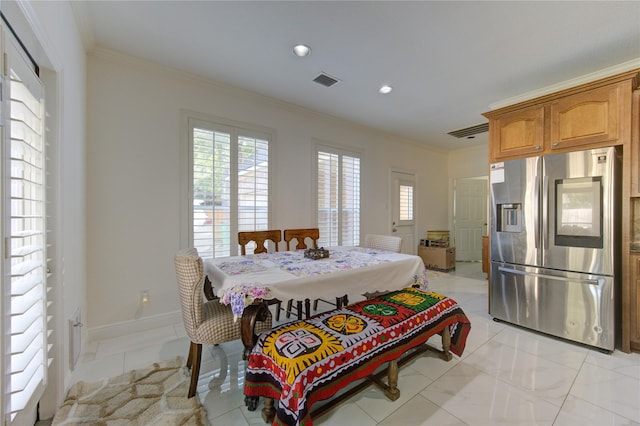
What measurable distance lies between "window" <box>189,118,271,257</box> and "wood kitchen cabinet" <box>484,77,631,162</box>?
2.79 metres

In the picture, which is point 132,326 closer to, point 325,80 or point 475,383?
point 475,383

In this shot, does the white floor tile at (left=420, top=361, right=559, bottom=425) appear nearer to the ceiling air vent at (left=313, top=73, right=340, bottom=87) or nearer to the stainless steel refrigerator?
the stainless steel refrigerator

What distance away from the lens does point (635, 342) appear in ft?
7.24

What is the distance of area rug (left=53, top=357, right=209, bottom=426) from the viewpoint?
150 centimetres

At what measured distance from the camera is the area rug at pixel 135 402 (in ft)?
4.91

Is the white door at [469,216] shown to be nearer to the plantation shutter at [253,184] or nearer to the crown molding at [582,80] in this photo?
the crown molding at [582,80]

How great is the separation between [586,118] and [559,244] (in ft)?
3.83

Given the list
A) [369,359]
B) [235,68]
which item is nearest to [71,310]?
[369,359]

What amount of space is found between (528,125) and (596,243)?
49.9 inches

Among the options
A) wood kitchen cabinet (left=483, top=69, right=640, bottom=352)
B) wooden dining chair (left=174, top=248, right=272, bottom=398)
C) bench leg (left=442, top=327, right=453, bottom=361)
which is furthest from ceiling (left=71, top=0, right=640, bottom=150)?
bench leg (left=442, top=327, right=453, bottom=361)

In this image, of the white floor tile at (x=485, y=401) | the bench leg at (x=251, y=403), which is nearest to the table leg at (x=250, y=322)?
the bench leg at (x=251, y=403)

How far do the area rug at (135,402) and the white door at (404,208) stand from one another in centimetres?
417

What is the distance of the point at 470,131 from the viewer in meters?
4.68

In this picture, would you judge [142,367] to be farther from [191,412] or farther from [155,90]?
[155,90]
